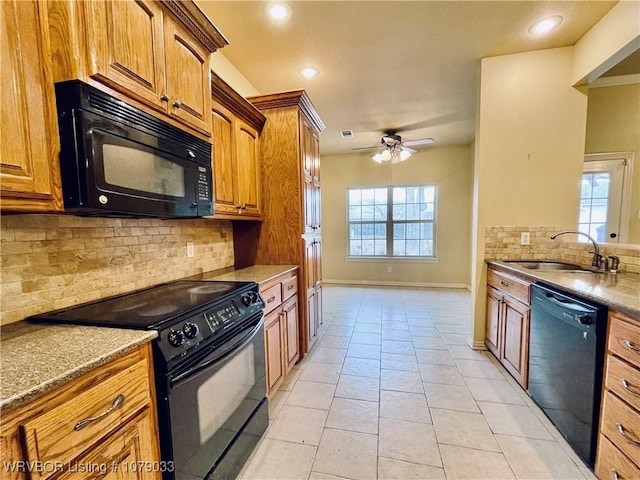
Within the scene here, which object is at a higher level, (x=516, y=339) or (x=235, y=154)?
(x=235, y=154)

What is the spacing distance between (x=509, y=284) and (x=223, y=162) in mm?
2419

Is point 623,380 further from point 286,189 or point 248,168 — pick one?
point 248,168

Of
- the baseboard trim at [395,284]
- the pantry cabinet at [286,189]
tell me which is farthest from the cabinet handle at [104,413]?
the baseboard trim at [395,284]

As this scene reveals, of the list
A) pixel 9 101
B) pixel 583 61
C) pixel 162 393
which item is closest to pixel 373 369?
pixel 162 393

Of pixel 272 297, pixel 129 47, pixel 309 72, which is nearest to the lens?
pixel 129 47

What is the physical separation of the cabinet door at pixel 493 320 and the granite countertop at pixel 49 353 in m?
2.63

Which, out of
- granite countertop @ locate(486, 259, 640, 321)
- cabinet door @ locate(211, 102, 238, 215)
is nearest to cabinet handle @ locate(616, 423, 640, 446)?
granite countertop @ locate(486, 259, 640, 321)

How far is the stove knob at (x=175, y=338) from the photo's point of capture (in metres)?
1.05

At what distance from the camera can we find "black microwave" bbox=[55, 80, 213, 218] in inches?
37.8

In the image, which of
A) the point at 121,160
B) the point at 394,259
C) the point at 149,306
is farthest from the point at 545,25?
the point at 394,259

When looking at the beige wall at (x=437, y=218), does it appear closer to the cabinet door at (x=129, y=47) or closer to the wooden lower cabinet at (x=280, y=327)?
the wooden lower cabinet at (x=280, y=327)

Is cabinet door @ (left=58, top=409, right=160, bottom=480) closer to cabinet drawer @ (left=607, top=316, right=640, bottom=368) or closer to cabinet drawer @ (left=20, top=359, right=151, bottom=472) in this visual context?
cabinet drawer @ (left=20, top=359, right=151, bottom=472)

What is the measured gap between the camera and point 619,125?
3068 millimetres

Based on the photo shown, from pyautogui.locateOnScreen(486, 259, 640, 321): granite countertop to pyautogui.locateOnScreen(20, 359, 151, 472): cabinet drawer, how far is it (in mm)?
1922
